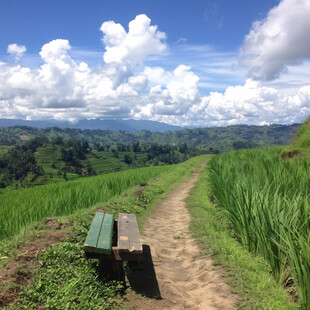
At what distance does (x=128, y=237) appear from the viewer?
13.4ft

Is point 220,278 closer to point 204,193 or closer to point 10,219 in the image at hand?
point 10,219

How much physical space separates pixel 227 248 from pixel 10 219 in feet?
13.7

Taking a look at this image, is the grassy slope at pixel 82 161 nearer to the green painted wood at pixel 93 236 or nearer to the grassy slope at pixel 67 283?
the green painted wood at pixel 93 236

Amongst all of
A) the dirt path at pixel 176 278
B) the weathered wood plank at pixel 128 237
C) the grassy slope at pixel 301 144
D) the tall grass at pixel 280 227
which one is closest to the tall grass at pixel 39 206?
the weathered wood plank at pixel 128 237

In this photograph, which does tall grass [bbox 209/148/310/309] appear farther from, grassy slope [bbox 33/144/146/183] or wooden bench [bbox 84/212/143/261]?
grassy slope [bbox 33/144/146/183]

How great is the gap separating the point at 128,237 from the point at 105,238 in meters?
0.39

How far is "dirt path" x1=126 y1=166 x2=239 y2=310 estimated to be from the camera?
3668 mm

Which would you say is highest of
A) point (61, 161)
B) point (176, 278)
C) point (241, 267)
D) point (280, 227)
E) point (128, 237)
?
point (280, 227)

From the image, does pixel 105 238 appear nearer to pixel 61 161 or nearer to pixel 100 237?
pixel 100 237

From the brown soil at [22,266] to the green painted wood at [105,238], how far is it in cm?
87

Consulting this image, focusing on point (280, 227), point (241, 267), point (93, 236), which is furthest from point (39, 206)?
point (280, 227)

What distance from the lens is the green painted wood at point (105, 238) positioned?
11.4 feet

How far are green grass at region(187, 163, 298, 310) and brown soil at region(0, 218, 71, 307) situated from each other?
276 cm

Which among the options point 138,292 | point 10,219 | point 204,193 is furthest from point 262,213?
point 204,193
